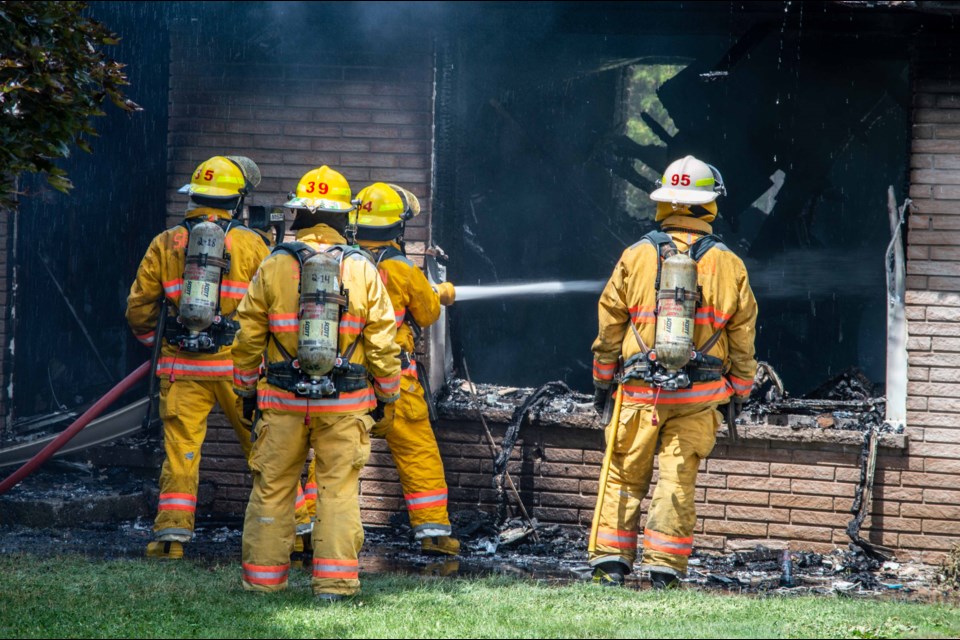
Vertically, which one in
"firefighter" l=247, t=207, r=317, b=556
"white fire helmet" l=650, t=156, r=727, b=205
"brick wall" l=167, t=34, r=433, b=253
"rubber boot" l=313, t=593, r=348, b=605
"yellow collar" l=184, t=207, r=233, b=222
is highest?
"brick wall" l=167, t=34, r=433, b=253

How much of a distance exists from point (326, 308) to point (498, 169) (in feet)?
18.5

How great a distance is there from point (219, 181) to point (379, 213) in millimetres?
971

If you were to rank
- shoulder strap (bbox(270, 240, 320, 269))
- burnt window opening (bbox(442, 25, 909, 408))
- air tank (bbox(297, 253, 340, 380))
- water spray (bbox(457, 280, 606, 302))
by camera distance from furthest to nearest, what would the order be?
water spray (bbox(457, 280, 606, 302)) < burnt window opening (bbox(442, 25, 909, 408)) < shoulder strap (bbox(270, 240, 320, 269)) < air tank (bbox(297, 253, 340, 380))

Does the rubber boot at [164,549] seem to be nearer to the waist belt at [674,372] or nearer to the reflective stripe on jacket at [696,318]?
the reflective stripe on jacket at [696,318]

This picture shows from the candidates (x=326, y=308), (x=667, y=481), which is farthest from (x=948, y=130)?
(x=326, y=308)

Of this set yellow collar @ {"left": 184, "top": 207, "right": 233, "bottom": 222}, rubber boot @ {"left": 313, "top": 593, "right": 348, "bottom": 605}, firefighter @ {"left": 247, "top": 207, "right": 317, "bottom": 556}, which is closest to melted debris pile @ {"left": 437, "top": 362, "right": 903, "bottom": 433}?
firefighter @ {"left": 247, "top": 207, "right": 317, "bottom": 556}

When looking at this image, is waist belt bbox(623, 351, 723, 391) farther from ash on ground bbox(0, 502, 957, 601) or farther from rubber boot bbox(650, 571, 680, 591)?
ash on ground bbox(0, 502, 957, 601)

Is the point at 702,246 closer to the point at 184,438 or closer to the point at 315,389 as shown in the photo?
the point at 315,389

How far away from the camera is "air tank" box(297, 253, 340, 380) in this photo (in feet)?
17.9

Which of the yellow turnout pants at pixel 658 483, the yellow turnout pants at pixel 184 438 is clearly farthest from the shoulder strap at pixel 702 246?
the yellow turnout pants at pixel 184 438

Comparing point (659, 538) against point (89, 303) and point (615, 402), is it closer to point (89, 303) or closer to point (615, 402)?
point (615, 402)

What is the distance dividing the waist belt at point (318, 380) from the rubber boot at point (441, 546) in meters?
1.69

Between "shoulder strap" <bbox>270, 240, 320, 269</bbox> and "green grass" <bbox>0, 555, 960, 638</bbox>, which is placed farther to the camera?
"shoulder strap" <bbox>270, 240, 320, 269</bbox>

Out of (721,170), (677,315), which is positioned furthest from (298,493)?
(721,170)
